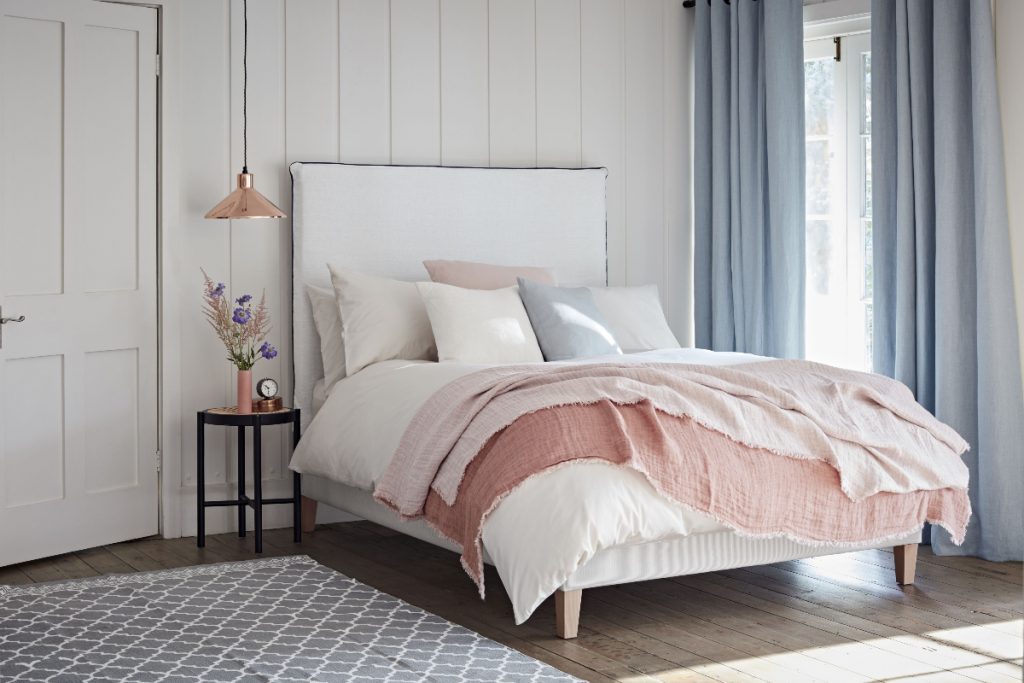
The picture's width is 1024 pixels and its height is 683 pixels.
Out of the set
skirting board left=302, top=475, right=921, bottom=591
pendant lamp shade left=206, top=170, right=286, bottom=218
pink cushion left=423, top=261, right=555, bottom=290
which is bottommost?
skirting board left=302, top=475, right=921, bottom=591

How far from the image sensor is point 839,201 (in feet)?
17.3

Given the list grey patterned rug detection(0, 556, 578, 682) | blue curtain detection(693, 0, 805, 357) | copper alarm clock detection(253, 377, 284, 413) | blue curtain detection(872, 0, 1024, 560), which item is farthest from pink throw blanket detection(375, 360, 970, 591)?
blue curtain detection(693, 0, 805, 357)

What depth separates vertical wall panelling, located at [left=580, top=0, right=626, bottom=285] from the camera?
5582 mm

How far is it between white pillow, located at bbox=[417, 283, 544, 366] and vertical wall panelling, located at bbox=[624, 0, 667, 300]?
125 centimetres

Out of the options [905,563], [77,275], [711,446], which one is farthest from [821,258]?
[77,275]

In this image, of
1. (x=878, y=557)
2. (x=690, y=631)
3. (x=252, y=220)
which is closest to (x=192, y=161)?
(x=252, y=220)

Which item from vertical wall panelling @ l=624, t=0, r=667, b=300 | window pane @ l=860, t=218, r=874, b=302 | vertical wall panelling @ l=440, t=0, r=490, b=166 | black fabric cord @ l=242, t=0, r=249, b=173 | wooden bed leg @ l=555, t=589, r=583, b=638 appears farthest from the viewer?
vertical wall panelling @ l=624, t=0, r=667, b=300

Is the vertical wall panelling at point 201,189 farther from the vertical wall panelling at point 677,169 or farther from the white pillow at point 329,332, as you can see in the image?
the vertical wall panelling at point 677,169

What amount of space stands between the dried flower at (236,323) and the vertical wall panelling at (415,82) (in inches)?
37.4

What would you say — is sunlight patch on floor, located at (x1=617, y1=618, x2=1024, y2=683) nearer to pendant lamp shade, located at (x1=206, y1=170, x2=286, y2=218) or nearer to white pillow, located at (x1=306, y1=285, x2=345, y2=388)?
white pillow, located at (x1=306, y1=285, x2=345, y2=388)

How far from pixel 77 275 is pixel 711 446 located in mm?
2432

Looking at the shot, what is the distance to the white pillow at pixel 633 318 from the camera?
500 cm

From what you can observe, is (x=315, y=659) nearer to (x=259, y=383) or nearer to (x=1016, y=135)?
(x=259, y=383)

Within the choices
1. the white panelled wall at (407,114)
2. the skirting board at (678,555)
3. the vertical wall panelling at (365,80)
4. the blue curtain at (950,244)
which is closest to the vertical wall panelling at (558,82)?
the white panelled wall at (407,114)
